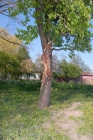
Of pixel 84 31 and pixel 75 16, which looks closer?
pixel 75 16

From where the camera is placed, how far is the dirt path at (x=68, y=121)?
464 cm

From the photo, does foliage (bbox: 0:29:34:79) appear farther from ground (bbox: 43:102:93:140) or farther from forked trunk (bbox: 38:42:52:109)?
ground (bbox: 43:102:93:140)

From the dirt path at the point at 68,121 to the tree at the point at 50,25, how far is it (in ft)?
2.95

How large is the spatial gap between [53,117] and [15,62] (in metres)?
18.9

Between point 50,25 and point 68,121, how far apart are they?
11.3ft

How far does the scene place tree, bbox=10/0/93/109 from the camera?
19.8 ft

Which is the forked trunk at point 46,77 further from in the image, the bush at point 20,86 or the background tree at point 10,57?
the background tree at point 10,57

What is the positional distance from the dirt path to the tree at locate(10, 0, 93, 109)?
0.90 meters

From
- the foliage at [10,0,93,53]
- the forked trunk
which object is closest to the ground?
the forked trunk

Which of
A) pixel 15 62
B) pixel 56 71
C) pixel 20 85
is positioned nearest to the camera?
pixel 20 85

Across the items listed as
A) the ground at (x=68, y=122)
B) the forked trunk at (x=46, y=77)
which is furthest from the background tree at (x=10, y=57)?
the ground at (x=68, y=122)

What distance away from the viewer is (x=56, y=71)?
2794cm

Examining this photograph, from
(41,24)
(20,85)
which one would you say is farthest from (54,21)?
(20,85)

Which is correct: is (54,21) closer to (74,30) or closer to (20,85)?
(74,30)
